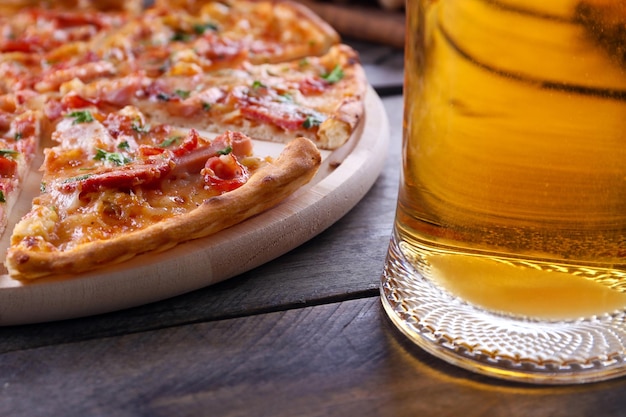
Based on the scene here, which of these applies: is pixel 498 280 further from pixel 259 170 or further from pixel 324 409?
pixel 259 170

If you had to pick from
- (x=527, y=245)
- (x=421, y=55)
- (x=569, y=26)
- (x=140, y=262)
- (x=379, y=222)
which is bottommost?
(x=379, y=222)

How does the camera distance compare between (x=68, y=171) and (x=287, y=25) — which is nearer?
(x=68, y=171)

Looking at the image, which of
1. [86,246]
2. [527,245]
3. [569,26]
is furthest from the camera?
[86,246]

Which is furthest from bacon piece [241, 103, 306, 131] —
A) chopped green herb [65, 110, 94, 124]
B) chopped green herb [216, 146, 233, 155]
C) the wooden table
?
the wooden table

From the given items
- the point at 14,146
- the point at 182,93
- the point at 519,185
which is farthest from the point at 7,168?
the point at 519,185

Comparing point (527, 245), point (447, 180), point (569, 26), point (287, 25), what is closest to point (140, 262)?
point (447, 180)

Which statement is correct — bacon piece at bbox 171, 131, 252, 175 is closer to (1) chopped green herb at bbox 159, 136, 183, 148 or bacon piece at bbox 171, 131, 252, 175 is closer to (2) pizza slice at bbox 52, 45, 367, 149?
(1) chopped green herb at bbox 159, 136, 183, 148
